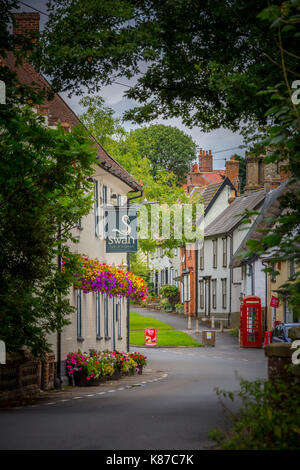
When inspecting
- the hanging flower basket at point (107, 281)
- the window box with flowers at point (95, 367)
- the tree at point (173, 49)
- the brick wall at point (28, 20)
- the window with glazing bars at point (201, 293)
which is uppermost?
the brick wall at point (28, 20)

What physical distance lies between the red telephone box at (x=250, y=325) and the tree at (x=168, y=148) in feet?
104

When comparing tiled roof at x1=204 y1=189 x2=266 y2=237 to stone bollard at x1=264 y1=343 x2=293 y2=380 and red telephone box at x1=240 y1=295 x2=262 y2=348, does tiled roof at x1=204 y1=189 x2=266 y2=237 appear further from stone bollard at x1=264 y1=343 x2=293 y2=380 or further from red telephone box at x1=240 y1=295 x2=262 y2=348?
stone bollard at x1=264 y1=343 x2=293 y2=380

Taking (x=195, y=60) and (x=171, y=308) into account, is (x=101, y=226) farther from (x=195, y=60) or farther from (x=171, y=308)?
(x=171, y=308)

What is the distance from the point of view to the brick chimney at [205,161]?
285 feet

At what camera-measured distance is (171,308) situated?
3049 inches

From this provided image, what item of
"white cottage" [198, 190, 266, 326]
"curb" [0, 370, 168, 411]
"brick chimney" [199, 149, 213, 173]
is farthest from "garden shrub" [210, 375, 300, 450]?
"brick chimney" [199, 149, 213, 173]

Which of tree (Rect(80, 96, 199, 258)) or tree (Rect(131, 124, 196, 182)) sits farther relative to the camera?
tree (Rect(131, 124, 196, 182))

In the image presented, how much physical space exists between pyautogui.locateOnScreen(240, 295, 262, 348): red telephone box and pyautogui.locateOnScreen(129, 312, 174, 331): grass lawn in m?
13.6

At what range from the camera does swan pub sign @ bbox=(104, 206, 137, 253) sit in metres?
26.1

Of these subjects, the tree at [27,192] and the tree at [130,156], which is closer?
the tree at [27,192]

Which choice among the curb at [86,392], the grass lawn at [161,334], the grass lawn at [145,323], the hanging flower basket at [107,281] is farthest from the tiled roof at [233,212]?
the hanging flower basket at [107,281]

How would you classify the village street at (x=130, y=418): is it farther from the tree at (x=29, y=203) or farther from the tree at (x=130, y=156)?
the tree at (x=130, y=156)
